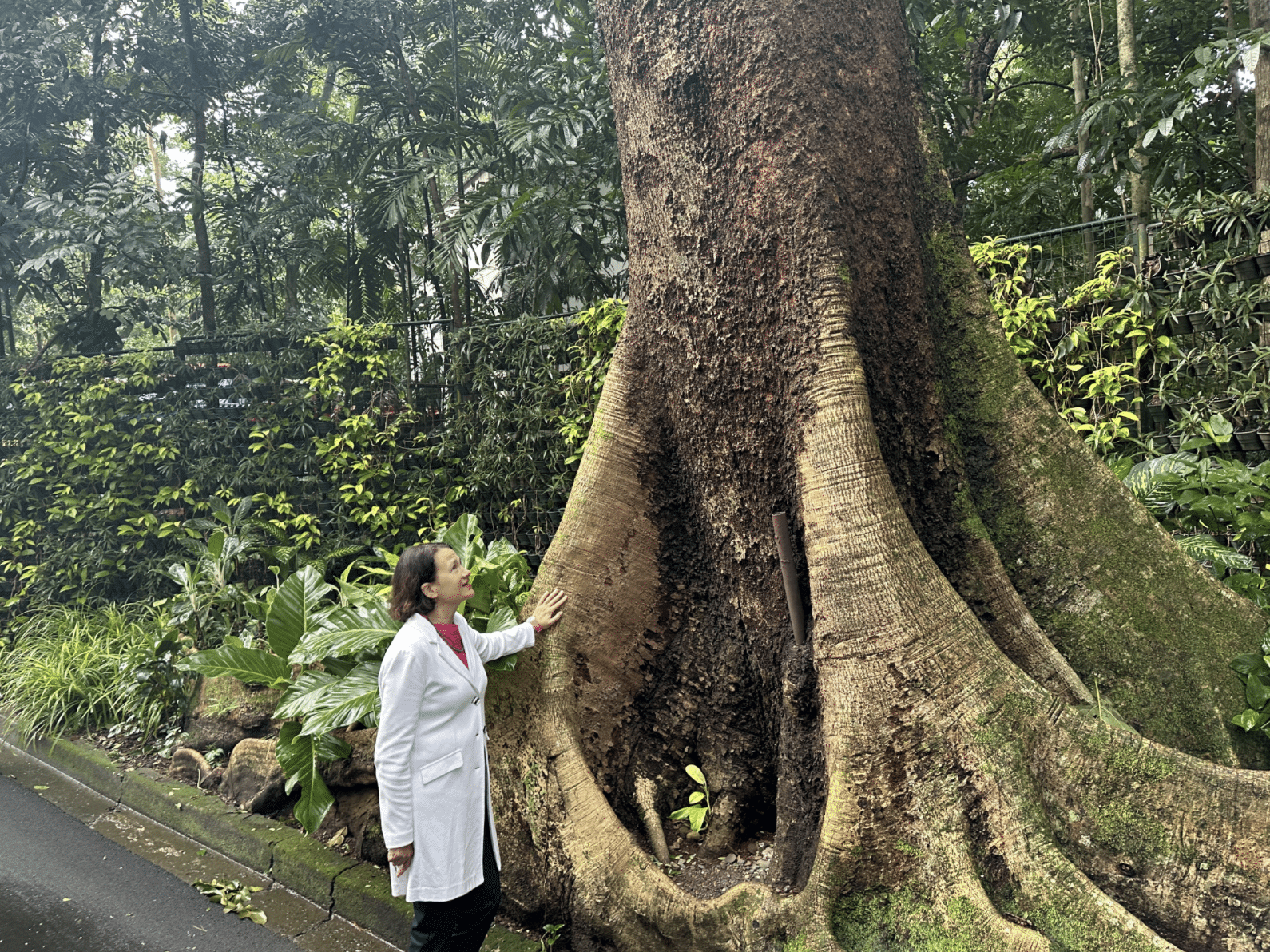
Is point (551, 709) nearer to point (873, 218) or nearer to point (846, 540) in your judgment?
point (846, 540)

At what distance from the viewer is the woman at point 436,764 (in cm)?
250

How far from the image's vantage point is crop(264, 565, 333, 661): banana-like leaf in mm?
4012

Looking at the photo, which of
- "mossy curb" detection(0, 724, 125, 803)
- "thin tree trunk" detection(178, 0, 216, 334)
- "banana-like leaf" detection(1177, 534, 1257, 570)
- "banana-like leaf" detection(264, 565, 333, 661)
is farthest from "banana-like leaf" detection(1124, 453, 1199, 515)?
"thin tree trunk" detection(178, 0, 216, 334)

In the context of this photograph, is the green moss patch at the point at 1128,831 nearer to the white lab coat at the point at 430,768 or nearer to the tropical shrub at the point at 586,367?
the white lab coat at the point at 430,768

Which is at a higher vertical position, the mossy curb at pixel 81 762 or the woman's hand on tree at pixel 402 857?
the woman's hand on tree at pixel 402 857

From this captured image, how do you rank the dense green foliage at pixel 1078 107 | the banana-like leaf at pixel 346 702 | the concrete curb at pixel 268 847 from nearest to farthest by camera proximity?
the banana-like leaf at pixel 346 702 < the concrete curb at pixel 268 847 < the dense green foliage at pixel 1078 107

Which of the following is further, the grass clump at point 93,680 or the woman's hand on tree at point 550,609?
the grass clump at point 93,680

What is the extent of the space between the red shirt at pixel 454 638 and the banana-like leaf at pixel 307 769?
1226 mm

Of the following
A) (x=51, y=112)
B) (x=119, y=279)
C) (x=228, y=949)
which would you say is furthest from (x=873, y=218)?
(x=51, y=112)

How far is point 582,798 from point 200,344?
20.2ft

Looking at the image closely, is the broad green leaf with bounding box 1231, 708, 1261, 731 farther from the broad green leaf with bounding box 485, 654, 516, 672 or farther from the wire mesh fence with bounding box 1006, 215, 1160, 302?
the wire mesh fence with bounding box 1006, 215, 1160, 302

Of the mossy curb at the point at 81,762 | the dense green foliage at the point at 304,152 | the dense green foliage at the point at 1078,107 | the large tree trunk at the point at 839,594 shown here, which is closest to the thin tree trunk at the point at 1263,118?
the dense green foliage at the point at 1078,107

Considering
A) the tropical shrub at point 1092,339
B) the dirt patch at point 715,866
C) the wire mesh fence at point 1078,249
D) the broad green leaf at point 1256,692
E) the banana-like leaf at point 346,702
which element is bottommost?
the dirt patch at point 715,866

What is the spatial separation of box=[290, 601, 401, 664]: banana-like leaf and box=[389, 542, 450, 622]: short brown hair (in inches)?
22.1
